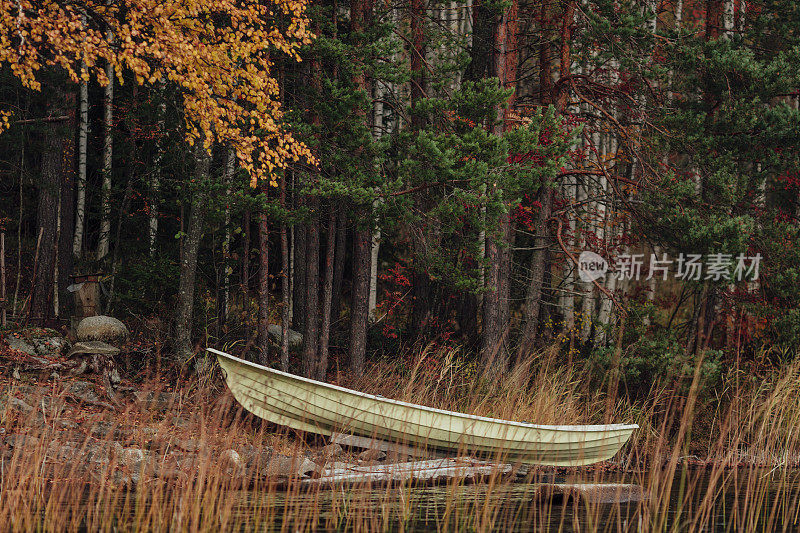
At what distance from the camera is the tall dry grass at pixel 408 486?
4.81 metres

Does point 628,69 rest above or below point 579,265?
above

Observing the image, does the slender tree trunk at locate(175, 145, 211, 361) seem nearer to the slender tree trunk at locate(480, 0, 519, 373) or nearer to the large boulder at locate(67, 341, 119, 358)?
the large boulder at locate(67, 341, 119, 358)

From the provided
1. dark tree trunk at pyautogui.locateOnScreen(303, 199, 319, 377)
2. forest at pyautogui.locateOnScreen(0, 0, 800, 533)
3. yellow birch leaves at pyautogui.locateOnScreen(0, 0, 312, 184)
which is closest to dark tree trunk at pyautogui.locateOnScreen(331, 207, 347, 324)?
forest at pyautogui.locateOnScreen(0, 0, 800, 533)

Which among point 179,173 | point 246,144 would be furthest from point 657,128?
point 179,173

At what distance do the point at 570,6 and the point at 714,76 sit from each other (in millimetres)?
2232

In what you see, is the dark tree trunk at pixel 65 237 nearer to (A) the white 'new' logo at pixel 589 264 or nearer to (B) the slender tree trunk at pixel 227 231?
(B) the slender tree trunk at pixel 227 231

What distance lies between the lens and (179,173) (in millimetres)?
13273

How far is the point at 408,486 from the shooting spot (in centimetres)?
663

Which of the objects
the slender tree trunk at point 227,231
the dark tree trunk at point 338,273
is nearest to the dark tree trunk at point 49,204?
the slender tree trunk at point 227,231

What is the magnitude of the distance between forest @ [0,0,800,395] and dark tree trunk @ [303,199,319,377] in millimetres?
30

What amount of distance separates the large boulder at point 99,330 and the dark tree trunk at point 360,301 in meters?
2.96

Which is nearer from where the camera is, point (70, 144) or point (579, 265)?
point (579, 265)

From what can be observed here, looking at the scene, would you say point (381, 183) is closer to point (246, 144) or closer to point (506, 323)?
point (246, 144)

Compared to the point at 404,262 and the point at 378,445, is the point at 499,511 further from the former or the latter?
the point at 404,262
